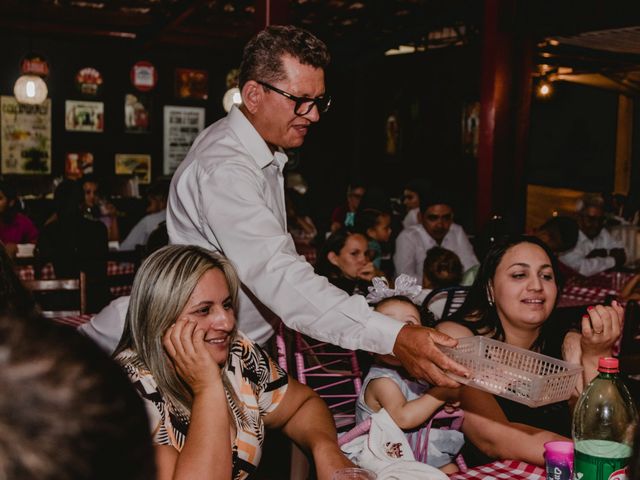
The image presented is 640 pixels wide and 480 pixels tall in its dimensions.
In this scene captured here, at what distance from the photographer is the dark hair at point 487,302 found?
8.77 feet

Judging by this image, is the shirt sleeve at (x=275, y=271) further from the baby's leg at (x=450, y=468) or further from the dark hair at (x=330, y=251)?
the dark hair at (x=330, y=251)

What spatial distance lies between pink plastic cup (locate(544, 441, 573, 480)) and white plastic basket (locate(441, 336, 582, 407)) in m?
0.11

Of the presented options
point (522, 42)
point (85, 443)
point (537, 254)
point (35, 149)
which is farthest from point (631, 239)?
point (35, 149)

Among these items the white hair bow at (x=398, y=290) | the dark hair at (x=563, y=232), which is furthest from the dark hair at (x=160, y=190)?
the white hair bow at (x=398, y=290)

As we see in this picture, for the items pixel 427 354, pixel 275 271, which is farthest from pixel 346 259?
pixel 427 354

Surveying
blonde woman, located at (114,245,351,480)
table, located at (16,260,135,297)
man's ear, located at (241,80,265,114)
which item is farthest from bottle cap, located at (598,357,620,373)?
table, located at (16,260,135,297)

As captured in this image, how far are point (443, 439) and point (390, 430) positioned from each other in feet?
1.57

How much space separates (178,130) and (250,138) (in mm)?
11084

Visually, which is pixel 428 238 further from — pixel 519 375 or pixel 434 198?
pixel 519 375

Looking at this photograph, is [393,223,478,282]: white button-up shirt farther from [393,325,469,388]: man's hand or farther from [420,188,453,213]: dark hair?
[393,325,469,388]: man's hand

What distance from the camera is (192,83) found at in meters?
13.1

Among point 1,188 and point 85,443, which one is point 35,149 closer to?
point 1,188

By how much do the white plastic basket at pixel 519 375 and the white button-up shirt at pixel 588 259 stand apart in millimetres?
4038

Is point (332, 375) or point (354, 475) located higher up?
point (354, 475)
